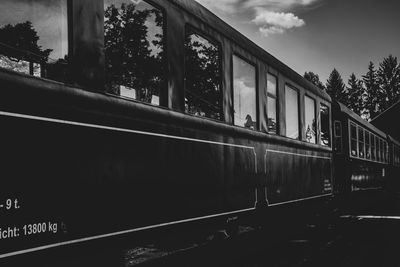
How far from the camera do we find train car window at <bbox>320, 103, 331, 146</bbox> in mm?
9797

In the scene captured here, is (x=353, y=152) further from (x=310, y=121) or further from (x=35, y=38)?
(x=35, y=38)

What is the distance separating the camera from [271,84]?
23.1 ft

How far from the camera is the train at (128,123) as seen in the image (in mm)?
2795

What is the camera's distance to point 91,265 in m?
3.74

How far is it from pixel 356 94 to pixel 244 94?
94.9 metres

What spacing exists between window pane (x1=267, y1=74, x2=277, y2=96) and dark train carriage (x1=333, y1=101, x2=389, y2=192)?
4109 millimetres

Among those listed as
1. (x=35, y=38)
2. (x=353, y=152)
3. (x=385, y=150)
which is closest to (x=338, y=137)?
(x=353, y=152)

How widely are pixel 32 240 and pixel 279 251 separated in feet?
13.7

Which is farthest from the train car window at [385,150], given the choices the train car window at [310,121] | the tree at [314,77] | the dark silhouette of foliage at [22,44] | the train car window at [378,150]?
the tree at [314,77]

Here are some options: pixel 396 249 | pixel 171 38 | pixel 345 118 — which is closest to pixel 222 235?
pixel 396 249

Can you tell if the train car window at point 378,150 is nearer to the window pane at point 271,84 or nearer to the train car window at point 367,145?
the train car window at point 367,145

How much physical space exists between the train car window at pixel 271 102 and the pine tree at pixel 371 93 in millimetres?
92704

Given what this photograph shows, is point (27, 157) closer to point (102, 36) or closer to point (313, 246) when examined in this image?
point (102, 36)

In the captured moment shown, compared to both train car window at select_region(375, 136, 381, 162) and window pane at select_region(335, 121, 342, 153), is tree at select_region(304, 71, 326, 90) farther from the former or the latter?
window pane at select_region(335, 121, 342, 153)
